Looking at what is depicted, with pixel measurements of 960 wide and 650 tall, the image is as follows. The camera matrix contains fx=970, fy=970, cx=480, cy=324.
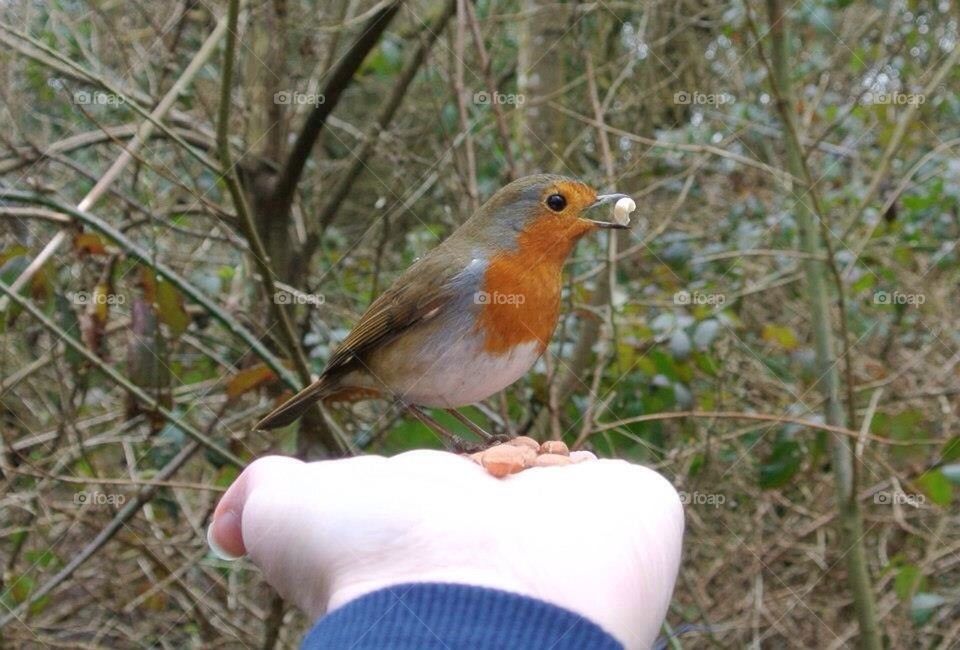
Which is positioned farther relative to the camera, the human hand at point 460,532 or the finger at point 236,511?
the finger at point 236,511

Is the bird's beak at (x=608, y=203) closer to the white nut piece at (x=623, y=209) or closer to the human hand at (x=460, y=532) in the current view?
the white nut piece at (x=623, y=209)

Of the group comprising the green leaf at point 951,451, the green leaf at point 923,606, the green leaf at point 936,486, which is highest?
the green leaf at point 936,486

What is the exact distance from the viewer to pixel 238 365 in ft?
9.33

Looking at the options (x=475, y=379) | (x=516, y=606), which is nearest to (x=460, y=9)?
(x=475, y=379)

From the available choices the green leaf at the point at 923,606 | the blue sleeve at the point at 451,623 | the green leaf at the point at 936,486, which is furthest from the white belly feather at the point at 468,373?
the green leaf at the point at 923,606

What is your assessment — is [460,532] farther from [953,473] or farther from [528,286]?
[953,473]

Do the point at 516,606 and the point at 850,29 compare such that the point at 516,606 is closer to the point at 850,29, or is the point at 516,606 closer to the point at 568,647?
the point at 568,647

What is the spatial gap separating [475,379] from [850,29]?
4.01m

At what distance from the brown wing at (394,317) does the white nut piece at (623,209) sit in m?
0.35

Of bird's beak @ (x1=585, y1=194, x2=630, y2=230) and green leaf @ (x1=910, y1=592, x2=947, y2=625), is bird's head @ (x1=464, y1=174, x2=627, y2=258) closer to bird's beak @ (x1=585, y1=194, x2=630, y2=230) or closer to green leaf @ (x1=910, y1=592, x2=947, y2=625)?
bird's beak @ (x1=585, y1=194, x2=630, y2=230)

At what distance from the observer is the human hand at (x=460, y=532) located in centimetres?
136

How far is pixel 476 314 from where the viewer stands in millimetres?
1894

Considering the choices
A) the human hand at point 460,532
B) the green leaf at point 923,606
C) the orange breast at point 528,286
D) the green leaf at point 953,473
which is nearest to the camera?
the human hand at point 460,532

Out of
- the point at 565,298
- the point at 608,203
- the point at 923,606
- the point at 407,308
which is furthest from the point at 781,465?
the point at 407,308
